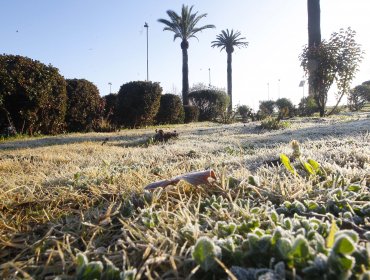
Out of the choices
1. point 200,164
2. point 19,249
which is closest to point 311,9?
point 200,164

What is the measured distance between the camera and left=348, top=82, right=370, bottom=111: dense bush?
1111 inches

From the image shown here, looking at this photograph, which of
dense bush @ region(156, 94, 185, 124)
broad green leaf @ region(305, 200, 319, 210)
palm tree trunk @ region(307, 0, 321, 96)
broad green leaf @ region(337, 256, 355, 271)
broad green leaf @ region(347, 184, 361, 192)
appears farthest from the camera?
palm tree trunk @ region(307, 0, 321, 96)

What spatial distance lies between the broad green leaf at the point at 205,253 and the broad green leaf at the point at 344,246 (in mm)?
288

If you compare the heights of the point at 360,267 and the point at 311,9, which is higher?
the point at 311,9

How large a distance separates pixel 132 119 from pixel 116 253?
51.3 feet

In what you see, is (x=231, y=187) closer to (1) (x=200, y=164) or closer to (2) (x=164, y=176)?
(2) (x=164, y=176)

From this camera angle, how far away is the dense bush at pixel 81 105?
13.0 m

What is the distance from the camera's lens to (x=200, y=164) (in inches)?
100

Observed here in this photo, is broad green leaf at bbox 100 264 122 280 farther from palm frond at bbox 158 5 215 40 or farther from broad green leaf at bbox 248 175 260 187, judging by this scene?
palm frond at bbox 158 5 215 40

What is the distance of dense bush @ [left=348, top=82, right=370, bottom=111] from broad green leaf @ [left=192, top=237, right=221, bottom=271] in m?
29.9

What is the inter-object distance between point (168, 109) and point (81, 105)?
7351 mm

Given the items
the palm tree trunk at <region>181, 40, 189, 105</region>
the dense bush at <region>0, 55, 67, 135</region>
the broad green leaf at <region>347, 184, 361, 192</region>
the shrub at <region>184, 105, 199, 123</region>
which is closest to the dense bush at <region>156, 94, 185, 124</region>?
the shrub at <region>184, 105, 199, 123</region>

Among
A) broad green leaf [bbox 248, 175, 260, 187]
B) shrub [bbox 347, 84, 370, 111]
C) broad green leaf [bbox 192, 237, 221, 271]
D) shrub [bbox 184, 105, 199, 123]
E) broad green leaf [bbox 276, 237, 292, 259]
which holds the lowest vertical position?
broad green leaf [bbox 192, 237, 221, 271]

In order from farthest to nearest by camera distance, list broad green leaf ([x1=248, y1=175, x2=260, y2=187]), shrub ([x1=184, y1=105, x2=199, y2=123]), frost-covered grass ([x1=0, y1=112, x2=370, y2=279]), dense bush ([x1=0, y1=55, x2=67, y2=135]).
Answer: shrub ([x1=184, y1=105, x2=199, y2=123]) → dense bush ([x1=0, y1=55, x2=67, y2=135]) → broad green leaf ([x1=248, y1=175, x2=260, y2=187]) → frost-covered grass ([x1=0, y1=112, x2=370, y2=279])
